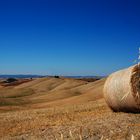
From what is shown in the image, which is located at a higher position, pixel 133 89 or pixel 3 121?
pixel 133 89

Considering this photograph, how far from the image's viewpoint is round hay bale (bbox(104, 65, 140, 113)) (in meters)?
14.3

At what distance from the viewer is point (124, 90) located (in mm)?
15258

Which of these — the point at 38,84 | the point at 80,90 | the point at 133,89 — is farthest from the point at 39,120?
the point at 38,84

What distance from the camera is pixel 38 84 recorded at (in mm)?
64062

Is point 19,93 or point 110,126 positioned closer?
point 110,126

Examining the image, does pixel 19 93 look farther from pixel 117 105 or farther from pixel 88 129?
pixel 88 129

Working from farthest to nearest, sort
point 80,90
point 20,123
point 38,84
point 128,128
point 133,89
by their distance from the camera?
point 38,84
point 80,90
point 20,123
point 133,89
point 128,128

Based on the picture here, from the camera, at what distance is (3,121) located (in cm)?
1709

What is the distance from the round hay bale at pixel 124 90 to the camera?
46.8 feet

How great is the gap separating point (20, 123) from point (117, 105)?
3946 millimetres

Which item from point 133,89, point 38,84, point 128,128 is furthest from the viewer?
point 38,84

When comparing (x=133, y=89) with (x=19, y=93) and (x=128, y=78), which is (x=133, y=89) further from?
(x=19, y=93)

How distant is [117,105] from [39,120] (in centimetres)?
322

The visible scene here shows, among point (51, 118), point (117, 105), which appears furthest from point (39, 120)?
point (117, 105)
